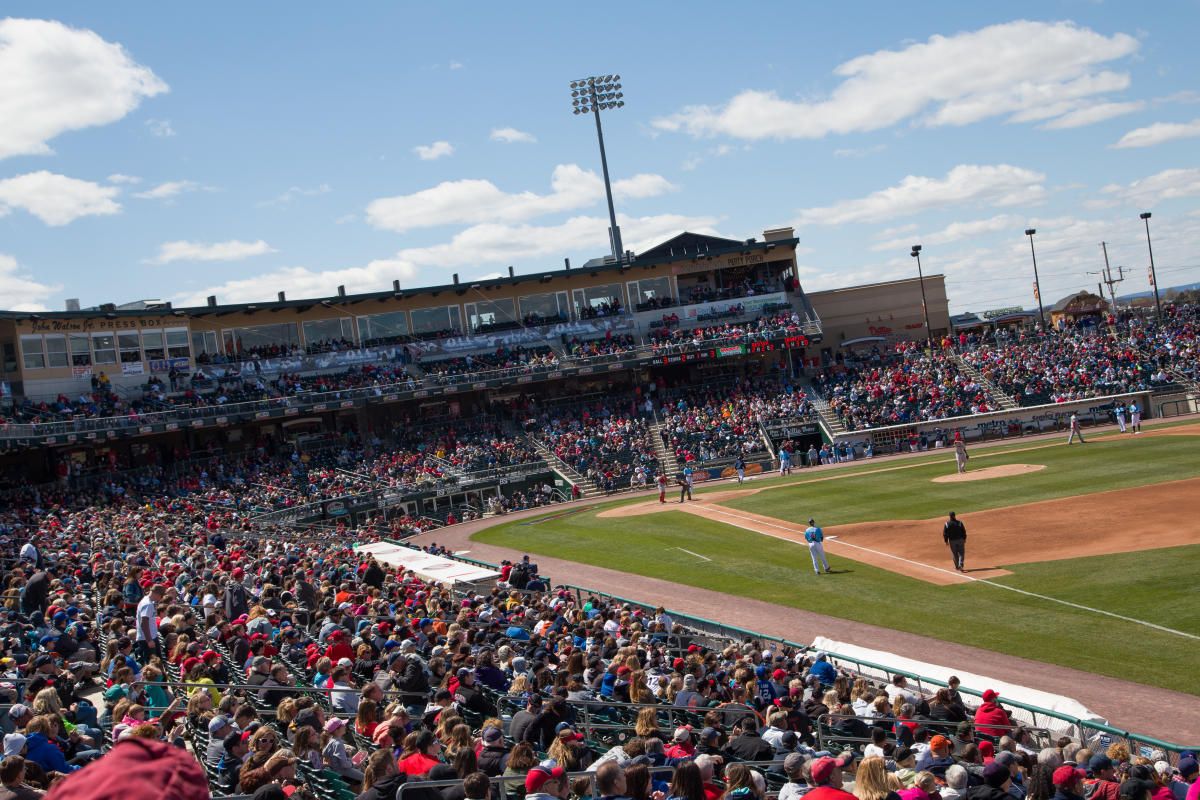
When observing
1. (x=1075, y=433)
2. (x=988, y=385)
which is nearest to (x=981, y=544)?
(x=1075, y=433)

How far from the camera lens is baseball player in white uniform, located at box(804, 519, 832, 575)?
90.6 feet

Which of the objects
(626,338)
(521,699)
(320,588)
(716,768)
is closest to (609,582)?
(320,588)

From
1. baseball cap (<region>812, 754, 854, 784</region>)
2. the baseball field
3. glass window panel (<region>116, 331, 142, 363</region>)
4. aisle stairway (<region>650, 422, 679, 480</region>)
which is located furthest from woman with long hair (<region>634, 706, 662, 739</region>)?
glass window panel (<region>116, 331, 142, 363</region>)

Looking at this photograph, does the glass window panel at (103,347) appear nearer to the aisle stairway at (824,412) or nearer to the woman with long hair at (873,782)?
the aisle stairway at (824,412)

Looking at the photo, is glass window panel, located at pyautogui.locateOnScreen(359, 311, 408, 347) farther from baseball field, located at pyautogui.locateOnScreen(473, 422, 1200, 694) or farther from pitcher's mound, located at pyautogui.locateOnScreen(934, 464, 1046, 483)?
pitcher's mound, located at pyautogui.locateOnScreen(934, 464, 1046, 483)

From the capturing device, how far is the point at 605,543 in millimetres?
38344

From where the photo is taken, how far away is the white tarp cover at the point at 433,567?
25188 mm

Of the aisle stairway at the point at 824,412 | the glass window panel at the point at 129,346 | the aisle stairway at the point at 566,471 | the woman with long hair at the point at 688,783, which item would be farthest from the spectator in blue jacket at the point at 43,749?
the glass window panel at the point at 129,346

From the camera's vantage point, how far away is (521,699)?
11953 millimetres

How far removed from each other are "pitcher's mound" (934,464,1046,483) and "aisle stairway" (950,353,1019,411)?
Result: 46.9 feet

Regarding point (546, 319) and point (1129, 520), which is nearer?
point (1129, 520)

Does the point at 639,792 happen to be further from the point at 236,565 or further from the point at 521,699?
the point at 236,565

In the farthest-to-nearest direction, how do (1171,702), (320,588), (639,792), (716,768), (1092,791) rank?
(320,588) → (1171,702) → (716,768) → (1092,791) → (639,792)

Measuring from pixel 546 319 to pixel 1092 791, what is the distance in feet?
210
